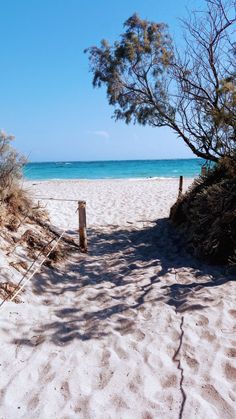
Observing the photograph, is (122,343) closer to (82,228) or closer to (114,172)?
(82,228)

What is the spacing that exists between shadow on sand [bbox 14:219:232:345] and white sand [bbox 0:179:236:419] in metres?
0.01

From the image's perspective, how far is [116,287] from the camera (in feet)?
16.3

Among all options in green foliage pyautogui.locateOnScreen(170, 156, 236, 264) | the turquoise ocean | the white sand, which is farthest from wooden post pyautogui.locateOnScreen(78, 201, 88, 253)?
the turquoise ocean

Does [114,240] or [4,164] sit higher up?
[4,164]

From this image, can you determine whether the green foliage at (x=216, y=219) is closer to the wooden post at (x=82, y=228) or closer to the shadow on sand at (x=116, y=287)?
the shadow on sand at (x=116, y=287)

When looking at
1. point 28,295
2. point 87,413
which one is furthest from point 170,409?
point 28,295

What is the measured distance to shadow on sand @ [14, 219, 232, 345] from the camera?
3771 mm

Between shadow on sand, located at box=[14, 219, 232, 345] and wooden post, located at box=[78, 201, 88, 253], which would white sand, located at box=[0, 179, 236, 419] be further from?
wooden post, located at box=[78, 201, 88, 253]

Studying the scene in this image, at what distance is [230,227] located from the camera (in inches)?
229

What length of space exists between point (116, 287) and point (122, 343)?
1597 millimetres

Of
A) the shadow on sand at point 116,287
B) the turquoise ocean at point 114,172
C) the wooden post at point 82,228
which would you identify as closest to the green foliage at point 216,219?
the shadow on sand at point 116,287

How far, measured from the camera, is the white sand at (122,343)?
2.58 meters

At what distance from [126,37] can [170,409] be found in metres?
7.80

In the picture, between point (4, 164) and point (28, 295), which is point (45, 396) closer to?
point (28, 295)
